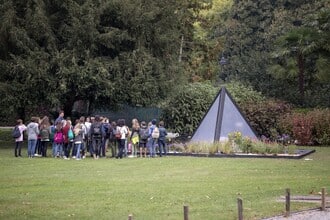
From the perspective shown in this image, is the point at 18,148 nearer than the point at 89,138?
No

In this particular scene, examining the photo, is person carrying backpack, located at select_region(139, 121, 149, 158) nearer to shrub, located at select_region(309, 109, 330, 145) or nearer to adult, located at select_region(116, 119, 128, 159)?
adult, located at select_region(116, 119, 128, 159)

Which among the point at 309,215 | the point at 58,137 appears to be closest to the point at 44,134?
the point at 58,137

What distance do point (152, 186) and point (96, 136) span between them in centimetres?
1064

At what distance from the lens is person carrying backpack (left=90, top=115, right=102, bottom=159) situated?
2902 cm

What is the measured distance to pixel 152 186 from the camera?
18906mm

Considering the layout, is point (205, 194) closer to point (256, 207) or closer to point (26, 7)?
point (256, 207)

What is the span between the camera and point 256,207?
1539 centimetres

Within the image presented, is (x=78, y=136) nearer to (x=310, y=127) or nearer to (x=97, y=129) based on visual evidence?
(x=97, y=129)

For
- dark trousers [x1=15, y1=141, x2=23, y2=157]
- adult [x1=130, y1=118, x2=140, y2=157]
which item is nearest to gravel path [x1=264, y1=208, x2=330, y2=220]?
adult [x1=130, y1=118, x2=140, y2=157]

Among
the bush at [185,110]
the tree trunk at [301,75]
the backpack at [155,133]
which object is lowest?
the backpack at [155,133]

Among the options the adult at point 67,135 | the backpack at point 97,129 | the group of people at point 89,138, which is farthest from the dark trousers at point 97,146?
the adult at point 67,135

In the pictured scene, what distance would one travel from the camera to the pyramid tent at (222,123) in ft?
109

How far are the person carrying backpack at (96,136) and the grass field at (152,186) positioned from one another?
5.40 ft

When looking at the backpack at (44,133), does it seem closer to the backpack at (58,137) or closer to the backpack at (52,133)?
the backpack at (52,133)
